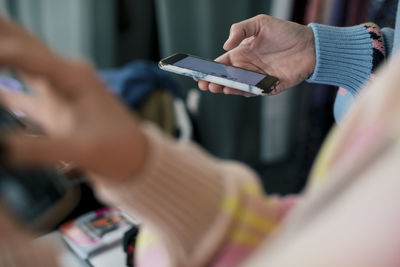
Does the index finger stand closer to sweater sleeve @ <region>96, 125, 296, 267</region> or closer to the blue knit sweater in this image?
the blue knit sweater

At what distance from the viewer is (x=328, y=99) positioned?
4.00 ft

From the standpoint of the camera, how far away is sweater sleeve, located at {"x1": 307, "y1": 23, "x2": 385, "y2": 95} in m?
0.58

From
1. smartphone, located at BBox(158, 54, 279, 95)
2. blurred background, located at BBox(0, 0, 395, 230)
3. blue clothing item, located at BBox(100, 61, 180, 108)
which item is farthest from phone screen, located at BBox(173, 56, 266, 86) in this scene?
blue clothing item, located at BBox(100, 61, 180, 108)

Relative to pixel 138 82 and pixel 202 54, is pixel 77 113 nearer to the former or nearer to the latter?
pixel 202 54

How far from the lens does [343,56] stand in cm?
59

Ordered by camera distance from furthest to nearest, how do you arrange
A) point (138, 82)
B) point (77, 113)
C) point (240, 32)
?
1. point (138, 82)
2. point (240, 32)
3. point (77, 113)

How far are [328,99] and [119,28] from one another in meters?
0.80

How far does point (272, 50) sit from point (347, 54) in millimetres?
109

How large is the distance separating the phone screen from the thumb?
3cm

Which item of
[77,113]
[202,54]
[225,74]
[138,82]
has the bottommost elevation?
[138,82]

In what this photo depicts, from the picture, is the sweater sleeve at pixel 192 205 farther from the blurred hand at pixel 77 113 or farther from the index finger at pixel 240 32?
the index finger at pixel 240 32

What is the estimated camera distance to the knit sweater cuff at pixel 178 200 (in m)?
0.25

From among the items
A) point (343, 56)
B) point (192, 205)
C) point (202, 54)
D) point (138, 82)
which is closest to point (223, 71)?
point (343, 56)

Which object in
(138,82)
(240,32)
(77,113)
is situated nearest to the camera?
(77,113)
